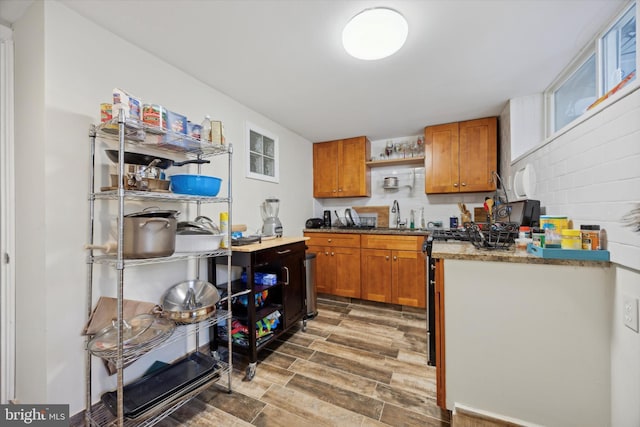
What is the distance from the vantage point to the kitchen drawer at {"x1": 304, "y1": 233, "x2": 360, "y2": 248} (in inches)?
126

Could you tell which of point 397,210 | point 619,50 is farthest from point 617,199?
point 397,210

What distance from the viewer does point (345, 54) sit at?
1.72 meters

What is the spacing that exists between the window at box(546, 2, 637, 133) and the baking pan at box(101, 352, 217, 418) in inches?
111

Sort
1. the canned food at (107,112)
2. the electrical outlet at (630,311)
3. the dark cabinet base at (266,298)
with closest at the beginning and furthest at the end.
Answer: the electrical outlet at (630,311)
the canned food at (107,112)
the dark cabinet base at (266,298)

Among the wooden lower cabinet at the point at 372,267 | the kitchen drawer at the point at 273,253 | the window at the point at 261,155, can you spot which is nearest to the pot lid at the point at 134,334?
the kitchen drawer at the point at 273,253

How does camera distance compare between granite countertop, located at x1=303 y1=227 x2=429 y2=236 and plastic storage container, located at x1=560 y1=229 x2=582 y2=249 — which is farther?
granite countertop, located at x1=303 y1=227 x2=429 y2=236

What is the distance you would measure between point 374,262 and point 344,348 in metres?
1.24

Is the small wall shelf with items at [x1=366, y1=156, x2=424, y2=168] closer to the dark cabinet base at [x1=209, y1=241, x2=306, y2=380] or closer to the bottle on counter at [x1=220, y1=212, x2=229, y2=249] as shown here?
the dark cabinet base at [x1=209, y1=241, x2=306, y2=380]

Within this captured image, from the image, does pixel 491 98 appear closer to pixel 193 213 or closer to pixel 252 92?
pixel 252 92

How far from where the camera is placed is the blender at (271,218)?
2649mm

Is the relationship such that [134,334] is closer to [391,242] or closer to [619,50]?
[391,242]

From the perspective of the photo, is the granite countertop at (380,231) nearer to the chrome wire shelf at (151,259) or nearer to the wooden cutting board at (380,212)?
the wooden cutting board at (380,212)

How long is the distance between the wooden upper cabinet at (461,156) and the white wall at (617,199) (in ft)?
5.32

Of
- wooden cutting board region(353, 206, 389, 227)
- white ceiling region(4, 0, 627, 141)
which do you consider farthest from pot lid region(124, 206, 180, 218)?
wooden cutting board region(353, 206, 389, 227)
